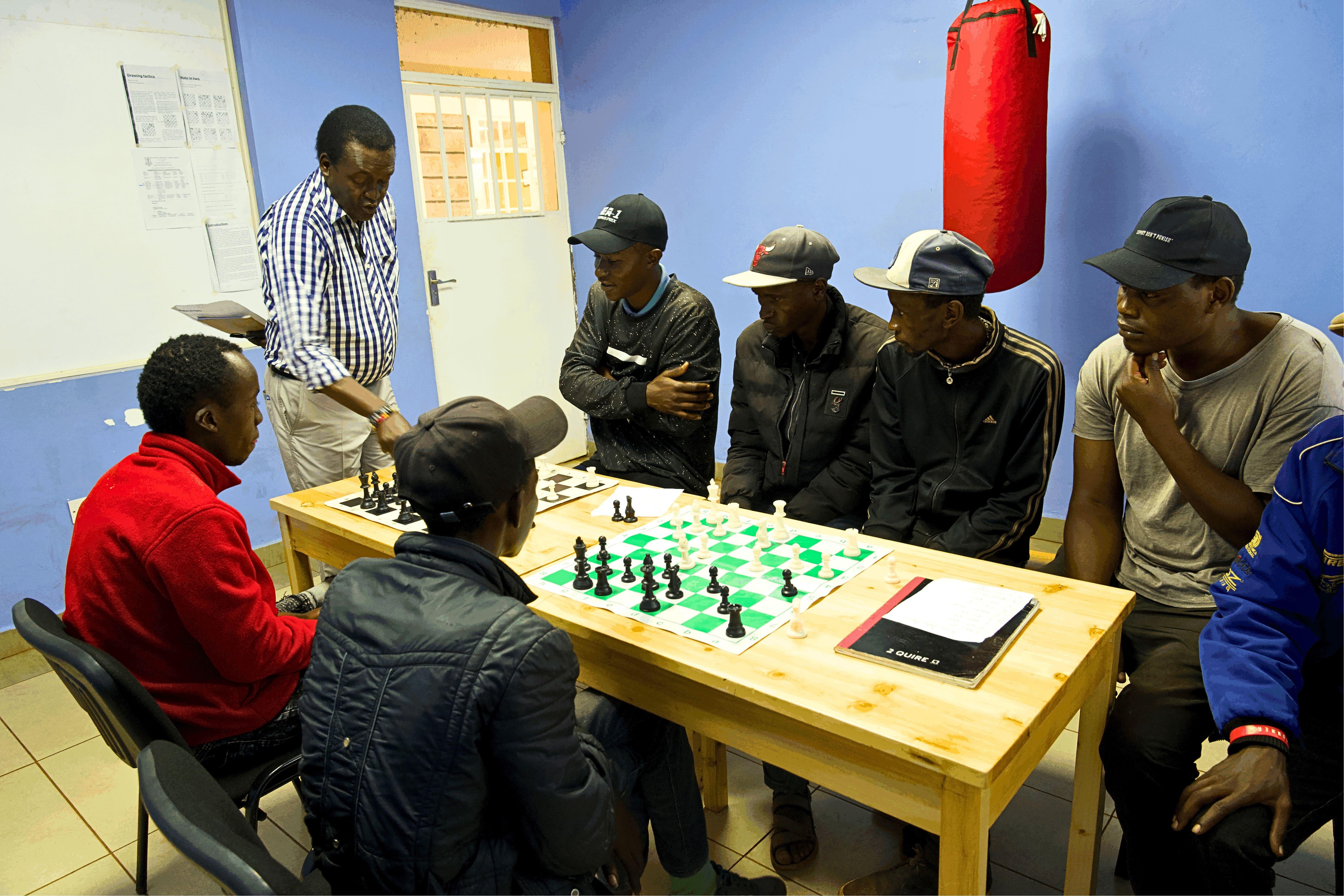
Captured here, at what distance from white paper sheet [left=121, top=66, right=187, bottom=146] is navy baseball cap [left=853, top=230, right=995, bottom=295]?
3.06m

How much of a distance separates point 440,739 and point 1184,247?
1.76 m

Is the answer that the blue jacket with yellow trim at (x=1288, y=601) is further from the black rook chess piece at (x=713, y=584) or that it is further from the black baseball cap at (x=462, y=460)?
the black baseball cap at (x=462, y=460)

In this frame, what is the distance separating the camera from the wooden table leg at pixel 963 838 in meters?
1.29

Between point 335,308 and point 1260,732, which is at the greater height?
point 335,308

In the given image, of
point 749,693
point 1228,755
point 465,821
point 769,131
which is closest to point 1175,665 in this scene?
point 1228,755

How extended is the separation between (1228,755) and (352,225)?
2.80 meters

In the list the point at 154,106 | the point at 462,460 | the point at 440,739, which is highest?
the point at 154,106

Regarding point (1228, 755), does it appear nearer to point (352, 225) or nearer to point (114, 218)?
point (352, 225)

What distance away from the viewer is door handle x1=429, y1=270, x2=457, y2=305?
475 centimetres

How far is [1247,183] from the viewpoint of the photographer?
3152 mm

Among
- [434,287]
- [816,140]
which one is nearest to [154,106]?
[434,287]

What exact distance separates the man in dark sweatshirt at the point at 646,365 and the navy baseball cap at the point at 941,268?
0.73 meters

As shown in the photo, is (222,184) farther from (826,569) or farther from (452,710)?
(452,710)

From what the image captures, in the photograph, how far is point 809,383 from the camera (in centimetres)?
262
